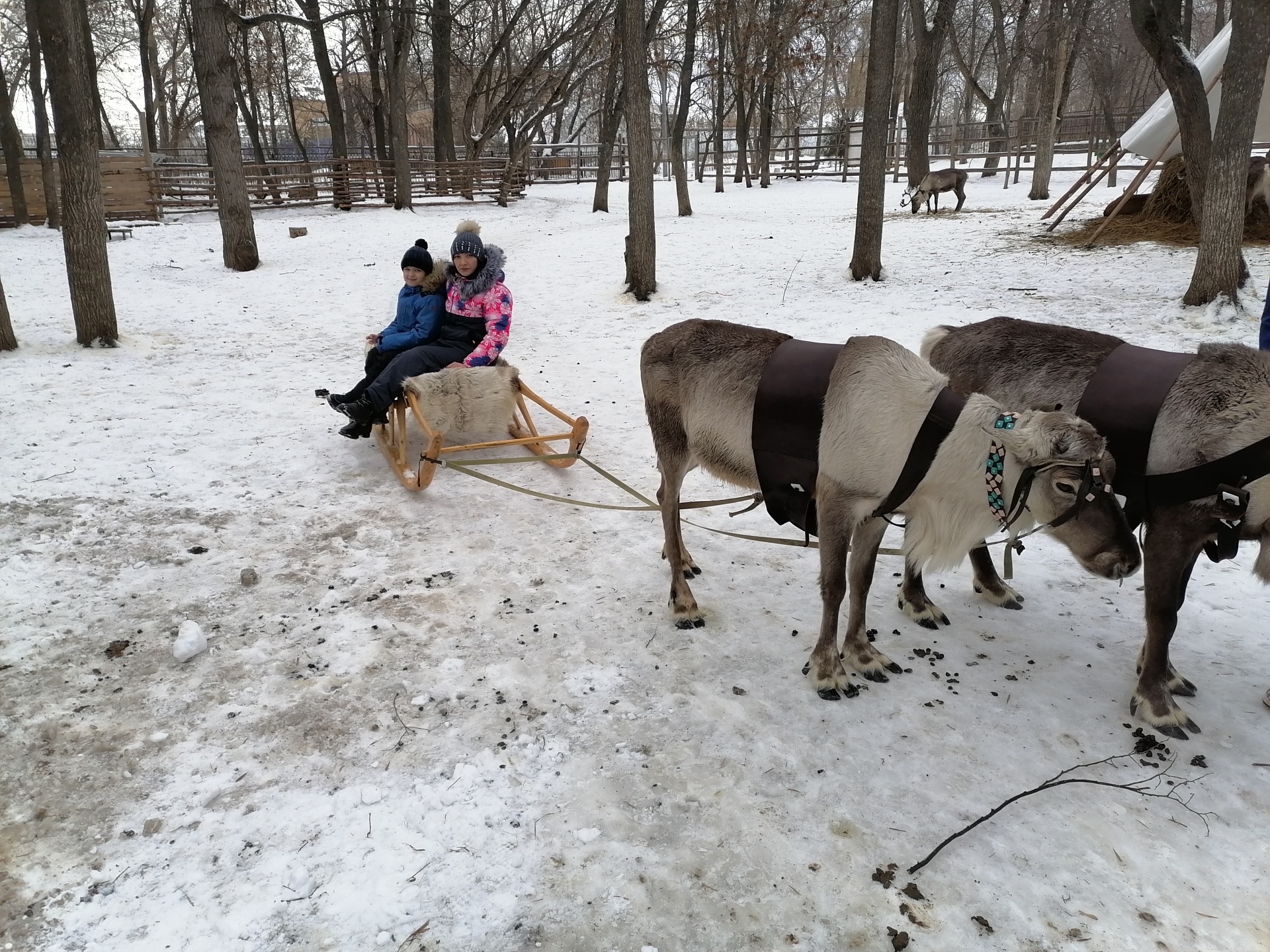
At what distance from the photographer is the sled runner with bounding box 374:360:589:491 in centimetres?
506

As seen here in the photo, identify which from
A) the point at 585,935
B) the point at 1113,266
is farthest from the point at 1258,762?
the point at 1113,266

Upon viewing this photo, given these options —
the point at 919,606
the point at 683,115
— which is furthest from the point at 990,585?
the point at 683,115

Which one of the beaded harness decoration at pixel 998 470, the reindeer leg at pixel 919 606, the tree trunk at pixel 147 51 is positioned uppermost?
the tree trunk at pixel 147 51

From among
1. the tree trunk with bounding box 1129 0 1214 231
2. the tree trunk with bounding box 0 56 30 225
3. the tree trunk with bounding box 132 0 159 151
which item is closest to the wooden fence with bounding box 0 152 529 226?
the tree trunk with bounding box 0 56 30 225

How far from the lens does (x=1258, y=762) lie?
270 centimetres

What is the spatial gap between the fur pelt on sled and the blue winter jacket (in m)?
0.46

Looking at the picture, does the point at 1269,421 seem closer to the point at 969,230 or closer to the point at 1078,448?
the point at 1078,448

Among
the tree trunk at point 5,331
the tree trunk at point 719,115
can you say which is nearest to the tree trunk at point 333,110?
the tree trunk at point 719,115

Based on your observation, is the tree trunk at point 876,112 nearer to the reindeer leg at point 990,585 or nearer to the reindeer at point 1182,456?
the reindeer leg at point 990,585

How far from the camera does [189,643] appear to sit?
3.24 meters

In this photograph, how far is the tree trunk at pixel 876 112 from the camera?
9.67 m

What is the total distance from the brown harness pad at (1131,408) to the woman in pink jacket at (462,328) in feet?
12.8

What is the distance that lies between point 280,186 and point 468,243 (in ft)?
69.6

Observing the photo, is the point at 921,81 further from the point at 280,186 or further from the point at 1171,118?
the point at 280,186
